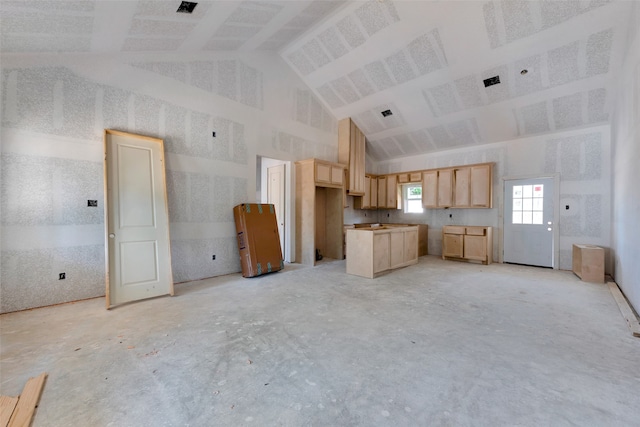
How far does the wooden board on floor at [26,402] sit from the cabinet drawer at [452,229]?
7.54 meters

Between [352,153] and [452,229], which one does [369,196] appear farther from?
[452,229]

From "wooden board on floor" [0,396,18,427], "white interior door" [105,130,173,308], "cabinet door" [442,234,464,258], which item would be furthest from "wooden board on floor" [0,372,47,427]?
"cabinet door" [442,234,464,258]

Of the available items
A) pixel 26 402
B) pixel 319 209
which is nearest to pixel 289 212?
pixel 319 209

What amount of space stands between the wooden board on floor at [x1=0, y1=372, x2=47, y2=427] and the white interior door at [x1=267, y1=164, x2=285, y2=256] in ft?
15.4

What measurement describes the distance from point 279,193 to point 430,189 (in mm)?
4282

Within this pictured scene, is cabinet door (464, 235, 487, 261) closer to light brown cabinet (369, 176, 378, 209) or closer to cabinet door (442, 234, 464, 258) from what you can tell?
cabinet door (442, 234, 464, 258)

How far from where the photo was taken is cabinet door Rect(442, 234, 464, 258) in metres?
6.88

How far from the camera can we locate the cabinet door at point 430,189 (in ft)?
24.5

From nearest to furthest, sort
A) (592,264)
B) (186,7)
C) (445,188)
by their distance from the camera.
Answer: (186,7) < (592,264) < (445,188)

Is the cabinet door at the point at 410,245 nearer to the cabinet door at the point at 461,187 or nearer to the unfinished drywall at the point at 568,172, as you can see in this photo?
the cabinet door at the point at 461,187

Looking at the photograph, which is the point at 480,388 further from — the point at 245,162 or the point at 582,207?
the point at 582,207

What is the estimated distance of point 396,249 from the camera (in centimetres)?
571

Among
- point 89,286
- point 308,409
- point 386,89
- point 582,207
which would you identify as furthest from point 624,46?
point 89,286

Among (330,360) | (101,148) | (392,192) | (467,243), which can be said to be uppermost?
(101,148)
